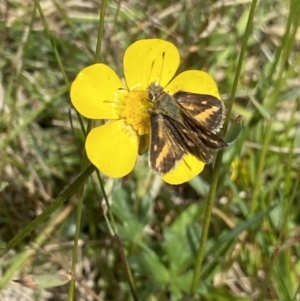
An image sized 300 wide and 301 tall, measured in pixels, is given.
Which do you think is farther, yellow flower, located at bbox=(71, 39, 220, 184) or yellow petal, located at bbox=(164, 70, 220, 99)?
yellow petal, located at bbox=(164, 70, 220, 99)

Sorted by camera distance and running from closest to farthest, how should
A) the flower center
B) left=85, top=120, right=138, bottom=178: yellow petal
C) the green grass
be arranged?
left=85, top=120, right=138, bottom=178: yellow petal < the flower center < the green grass

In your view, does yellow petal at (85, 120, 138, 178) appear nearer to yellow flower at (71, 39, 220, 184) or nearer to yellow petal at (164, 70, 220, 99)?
yellow flower at (71, 39, 220, 184)

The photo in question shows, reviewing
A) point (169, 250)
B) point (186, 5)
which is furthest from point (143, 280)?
point (186, 5)

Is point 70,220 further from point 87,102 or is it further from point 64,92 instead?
point 87,102

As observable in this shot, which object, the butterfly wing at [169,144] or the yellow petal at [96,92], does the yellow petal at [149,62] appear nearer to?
the yellow petal at [96,92]

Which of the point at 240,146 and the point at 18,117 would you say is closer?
the point at 240,146

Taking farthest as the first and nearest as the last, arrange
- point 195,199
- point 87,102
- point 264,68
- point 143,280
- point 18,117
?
point 264,68
point 195,199
point 18,117
point 143,280
point 87,102

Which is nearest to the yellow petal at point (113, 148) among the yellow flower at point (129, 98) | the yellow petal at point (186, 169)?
the yellow flower at point (129, 98)

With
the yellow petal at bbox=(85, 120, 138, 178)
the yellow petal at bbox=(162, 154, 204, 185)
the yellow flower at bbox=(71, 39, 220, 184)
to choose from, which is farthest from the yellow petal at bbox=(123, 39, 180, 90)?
the yellow petal at bbox=(162, 154, 204, 185)
